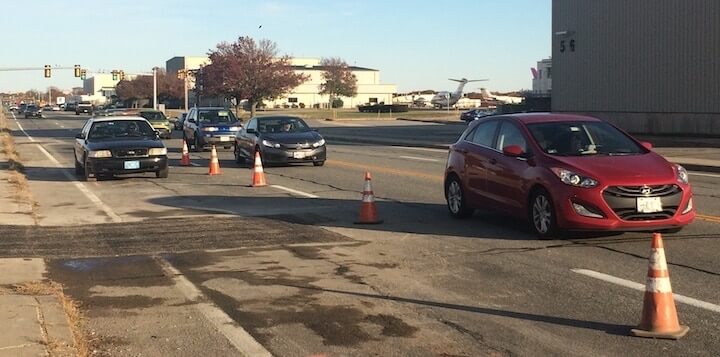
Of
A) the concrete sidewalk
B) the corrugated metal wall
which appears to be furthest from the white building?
the concrete sidewalk

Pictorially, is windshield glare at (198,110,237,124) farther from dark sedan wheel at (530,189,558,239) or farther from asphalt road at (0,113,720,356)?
dark sedan wheel at (530,189,558,239)

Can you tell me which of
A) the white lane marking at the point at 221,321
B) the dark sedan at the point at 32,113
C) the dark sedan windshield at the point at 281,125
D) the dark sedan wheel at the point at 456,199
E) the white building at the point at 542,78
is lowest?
the white lane marking at the point at 221,321

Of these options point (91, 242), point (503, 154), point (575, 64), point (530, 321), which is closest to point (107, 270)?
point (91, 242)

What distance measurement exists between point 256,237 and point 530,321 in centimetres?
502

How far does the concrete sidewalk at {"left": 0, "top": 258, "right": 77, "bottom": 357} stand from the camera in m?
5.39

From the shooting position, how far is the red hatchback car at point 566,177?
9.14 metres

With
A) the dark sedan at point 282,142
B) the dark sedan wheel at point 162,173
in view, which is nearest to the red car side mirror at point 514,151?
the dark sedan wheel at point 162,173

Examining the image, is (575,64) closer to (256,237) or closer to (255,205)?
(255,205)

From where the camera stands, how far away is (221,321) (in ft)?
21.2

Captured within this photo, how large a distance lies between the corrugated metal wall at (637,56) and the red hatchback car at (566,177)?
25792 mm

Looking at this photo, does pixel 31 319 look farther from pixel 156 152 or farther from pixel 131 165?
pixel 156 152

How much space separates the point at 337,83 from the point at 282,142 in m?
107

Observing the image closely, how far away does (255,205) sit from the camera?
14.0 m

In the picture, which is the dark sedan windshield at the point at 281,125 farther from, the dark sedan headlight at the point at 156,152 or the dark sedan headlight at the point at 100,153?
the dark sedan headlight at the point at 100,153
